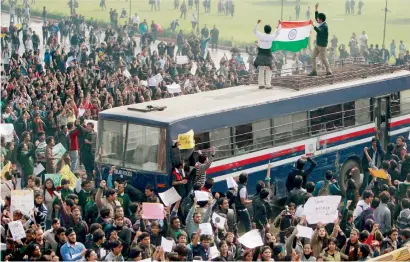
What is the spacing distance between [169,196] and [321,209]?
327 cm

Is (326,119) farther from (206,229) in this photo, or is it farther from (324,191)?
(206,229)

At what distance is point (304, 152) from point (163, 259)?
8.78 meters

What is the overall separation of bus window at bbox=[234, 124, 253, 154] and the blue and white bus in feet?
0.07

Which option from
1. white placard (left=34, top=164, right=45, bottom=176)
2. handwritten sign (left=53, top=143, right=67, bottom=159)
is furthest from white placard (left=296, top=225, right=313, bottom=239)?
handwritten sign (left=53, top=143, right=67, bottom=159)

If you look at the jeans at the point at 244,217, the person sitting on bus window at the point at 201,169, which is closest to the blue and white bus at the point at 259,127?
the person sitting on bus window at the point at 201,169

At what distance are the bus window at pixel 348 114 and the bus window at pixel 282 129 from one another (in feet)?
6.31

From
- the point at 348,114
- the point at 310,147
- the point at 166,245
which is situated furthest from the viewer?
the point at 348,114

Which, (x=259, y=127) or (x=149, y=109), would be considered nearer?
(x=149, y=109)

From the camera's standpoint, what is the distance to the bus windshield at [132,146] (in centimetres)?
2173

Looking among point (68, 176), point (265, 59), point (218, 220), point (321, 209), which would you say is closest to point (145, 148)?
point (68, 176)

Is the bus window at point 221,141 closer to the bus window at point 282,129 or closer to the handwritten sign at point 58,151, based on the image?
the bus window at point 282,129

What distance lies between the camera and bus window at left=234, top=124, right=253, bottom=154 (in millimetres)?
23156

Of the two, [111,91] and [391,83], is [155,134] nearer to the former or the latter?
[391,83]

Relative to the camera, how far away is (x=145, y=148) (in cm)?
2195
